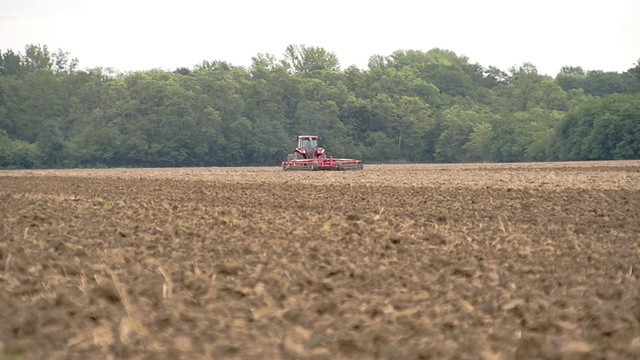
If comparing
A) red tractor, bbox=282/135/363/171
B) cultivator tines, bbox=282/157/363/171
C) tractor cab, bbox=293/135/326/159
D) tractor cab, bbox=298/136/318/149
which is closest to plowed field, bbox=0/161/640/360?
cultivator tines, bbox=282/157/363/171

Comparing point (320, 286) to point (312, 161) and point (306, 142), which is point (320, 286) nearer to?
point (312, 161)

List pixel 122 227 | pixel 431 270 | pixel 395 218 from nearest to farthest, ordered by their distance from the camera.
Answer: pixel 431 270
pixel 122 227
pixel 395 218

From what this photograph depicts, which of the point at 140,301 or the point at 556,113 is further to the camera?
the point at 556,113

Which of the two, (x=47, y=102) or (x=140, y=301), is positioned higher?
(x=47, y=102)

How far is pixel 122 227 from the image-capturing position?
49.5ft

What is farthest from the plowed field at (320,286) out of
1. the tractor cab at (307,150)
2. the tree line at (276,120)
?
the tree line at (276,120)

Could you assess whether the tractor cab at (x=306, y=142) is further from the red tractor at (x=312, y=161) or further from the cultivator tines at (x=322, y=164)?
the cultivator tines at (x=322, y=164)

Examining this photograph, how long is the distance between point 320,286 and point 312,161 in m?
38.9

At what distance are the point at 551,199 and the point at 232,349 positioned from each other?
55.6 ft

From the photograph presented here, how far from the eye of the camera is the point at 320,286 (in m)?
8.84

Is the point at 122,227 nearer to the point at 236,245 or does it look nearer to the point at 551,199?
the point at 236,245

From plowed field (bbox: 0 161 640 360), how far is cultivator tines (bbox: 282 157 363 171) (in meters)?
29.4

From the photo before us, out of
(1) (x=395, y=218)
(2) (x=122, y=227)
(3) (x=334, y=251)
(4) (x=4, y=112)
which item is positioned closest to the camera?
(3) (x=334, y=251)

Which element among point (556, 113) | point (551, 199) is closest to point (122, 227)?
point (551, 199)
